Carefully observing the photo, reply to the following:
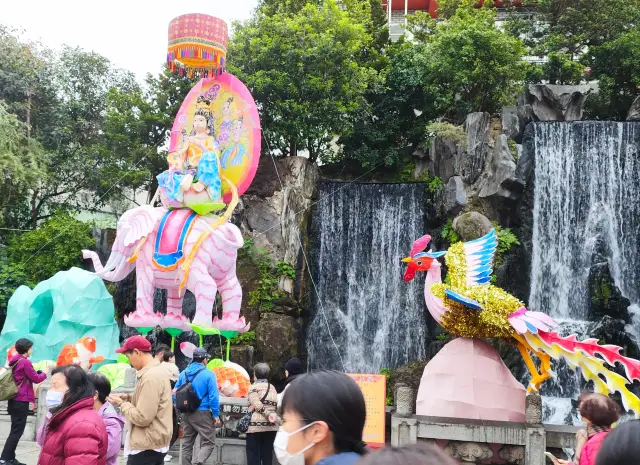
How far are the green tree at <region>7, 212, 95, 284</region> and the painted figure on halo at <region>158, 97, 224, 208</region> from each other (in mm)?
8154

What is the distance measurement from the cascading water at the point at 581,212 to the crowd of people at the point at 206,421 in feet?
32.4

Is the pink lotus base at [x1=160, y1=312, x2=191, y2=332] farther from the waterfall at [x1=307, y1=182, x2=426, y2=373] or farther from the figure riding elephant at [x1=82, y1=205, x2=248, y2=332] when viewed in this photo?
the waterfall at [x1=307, y1=182, x2=426, y2=373]

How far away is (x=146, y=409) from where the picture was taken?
443 cm

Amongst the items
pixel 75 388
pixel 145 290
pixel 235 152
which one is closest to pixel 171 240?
pixel 145 290

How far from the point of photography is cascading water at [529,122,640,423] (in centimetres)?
1483

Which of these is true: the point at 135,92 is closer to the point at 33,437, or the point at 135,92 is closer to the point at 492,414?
the point at 33,437

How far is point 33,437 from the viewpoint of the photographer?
916cm

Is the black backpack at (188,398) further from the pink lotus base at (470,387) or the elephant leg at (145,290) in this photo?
the elephant leg at (145,290)

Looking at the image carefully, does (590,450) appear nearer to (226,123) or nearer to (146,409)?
(146,409)

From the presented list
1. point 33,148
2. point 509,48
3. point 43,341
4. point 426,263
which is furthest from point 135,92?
point 426,263

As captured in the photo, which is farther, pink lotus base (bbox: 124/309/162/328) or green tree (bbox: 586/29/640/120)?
green tree (bbox: 586/29/640/120)

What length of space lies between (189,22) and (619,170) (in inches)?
409

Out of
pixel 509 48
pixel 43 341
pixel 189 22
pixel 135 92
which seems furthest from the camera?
pixel 135 92

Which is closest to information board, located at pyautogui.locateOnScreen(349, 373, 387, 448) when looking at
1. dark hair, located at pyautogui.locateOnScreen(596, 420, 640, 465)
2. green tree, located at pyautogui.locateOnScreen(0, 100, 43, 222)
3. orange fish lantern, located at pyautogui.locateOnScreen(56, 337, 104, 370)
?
orange fish lantern, located at pyautogui.locateOnScreen(56, 337, 104, 370)
